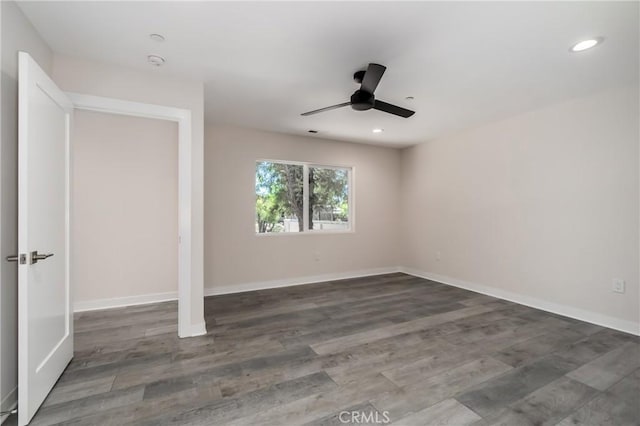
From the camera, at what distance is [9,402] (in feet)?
5.80

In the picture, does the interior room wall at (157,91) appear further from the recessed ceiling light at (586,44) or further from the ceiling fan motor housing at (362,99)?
the recessed ceiling light at (586,44)

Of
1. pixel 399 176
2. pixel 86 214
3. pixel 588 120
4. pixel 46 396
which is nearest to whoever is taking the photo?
pixel 46 396

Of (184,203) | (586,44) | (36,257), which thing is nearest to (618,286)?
(586,44)

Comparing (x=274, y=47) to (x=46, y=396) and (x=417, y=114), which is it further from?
(x=46, y=396)

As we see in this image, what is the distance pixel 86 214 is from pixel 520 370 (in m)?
4.79

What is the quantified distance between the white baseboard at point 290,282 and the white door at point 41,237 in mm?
2107

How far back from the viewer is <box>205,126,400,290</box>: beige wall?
4398 millimetres

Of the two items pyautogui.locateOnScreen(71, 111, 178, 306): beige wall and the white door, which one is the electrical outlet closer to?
the white door

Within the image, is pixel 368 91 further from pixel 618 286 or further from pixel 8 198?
pixel 618 286

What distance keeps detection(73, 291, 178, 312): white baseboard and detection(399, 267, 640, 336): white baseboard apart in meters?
4.24

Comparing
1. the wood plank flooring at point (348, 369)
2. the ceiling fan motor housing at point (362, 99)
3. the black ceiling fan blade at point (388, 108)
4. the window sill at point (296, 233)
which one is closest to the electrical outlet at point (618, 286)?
the wood plank flooring at point (348, 369)

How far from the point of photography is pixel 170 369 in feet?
7.51

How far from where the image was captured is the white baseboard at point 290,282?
4.39 metres

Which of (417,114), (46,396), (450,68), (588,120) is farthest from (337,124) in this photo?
(46,396)
